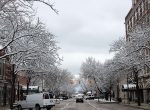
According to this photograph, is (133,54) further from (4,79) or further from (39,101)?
(4,79)

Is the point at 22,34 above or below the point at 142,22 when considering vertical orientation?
below

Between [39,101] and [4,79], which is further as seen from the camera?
[4,79]

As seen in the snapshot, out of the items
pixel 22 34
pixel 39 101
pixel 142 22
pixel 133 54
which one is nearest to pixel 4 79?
pixel 39 101

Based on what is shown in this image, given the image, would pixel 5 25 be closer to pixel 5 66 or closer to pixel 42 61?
pixel 42 61

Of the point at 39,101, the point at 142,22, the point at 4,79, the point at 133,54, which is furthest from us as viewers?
the point at 142,22

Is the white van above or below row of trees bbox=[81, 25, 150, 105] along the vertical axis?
below

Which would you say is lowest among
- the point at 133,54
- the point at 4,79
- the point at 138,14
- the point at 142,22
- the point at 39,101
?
the point at 39,101

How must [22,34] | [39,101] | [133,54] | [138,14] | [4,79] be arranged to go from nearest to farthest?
[22,34], [39,101], [133,54], [4,79], [138,14]

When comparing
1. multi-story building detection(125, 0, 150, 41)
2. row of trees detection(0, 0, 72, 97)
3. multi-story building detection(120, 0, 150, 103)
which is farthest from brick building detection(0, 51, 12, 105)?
multi-story building detection(125, 0, 150, 41)

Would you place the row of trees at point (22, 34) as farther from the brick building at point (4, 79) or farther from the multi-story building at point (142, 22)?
the multi-story building at point (142, 22)

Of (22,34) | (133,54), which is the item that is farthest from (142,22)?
(22,34)

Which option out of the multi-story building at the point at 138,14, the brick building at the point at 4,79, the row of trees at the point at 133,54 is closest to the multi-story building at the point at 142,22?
the multi-story building at the point at 138,14

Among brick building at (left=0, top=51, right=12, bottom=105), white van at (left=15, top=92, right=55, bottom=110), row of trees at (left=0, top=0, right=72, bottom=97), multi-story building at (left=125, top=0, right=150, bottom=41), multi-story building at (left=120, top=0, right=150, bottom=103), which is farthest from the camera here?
multi-story building at (left=125, top=0, right=150, bottom=41)

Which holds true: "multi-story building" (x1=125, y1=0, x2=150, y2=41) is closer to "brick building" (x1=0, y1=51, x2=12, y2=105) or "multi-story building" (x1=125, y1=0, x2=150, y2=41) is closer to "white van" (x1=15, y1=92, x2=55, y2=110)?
"brick building" (x1=0, y1=51, x2=12, y2=105)
